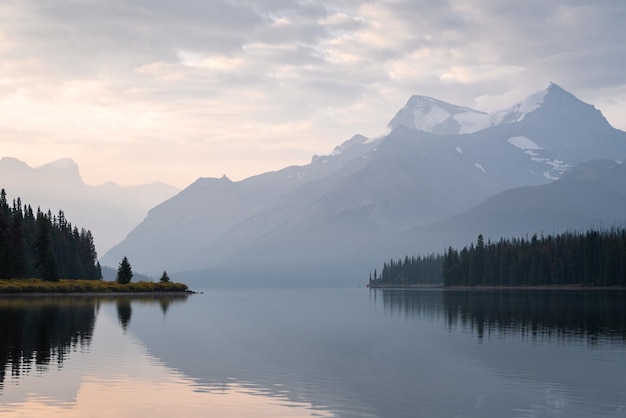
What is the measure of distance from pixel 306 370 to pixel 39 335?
28.8 m

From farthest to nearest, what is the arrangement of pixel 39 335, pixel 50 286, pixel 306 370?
1. pixel 50 286
2. pixel 39 335
3. pixel 306 370

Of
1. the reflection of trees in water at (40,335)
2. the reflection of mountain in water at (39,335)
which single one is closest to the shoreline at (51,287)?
the reflection of trees in water at (40,335)

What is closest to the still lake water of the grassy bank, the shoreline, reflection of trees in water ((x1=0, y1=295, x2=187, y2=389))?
reflection of trees in water ((x1=0, y1=295, x2=187, y2=389))

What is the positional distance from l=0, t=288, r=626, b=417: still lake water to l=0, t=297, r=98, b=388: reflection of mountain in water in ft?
0.47

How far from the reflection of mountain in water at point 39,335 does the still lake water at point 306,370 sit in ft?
0.47

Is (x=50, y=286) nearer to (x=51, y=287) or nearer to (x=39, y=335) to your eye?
(x=51, y=287)

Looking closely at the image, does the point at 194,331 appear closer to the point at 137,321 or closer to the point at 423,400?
the point at 137,321

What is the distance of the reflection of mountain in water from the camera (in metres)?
56.3

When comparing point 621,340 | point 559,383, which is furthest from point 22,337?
point 621,340

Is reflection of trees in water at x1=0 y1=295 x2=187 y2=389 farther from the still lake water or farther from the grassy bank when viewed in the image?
the grassy bank

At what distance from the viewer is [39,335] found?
7312cm

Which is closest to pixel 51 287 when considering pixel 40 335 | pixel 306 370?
pixel 40 335

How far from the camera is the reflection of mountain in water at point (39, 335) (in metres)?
56.3

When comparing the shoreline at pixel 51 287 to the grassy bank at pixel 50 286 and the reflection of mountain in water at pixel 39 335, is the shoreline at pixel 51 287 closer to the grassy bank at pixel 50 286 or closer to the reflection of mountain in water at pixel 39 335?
the grassy bank at pixel 50 286
